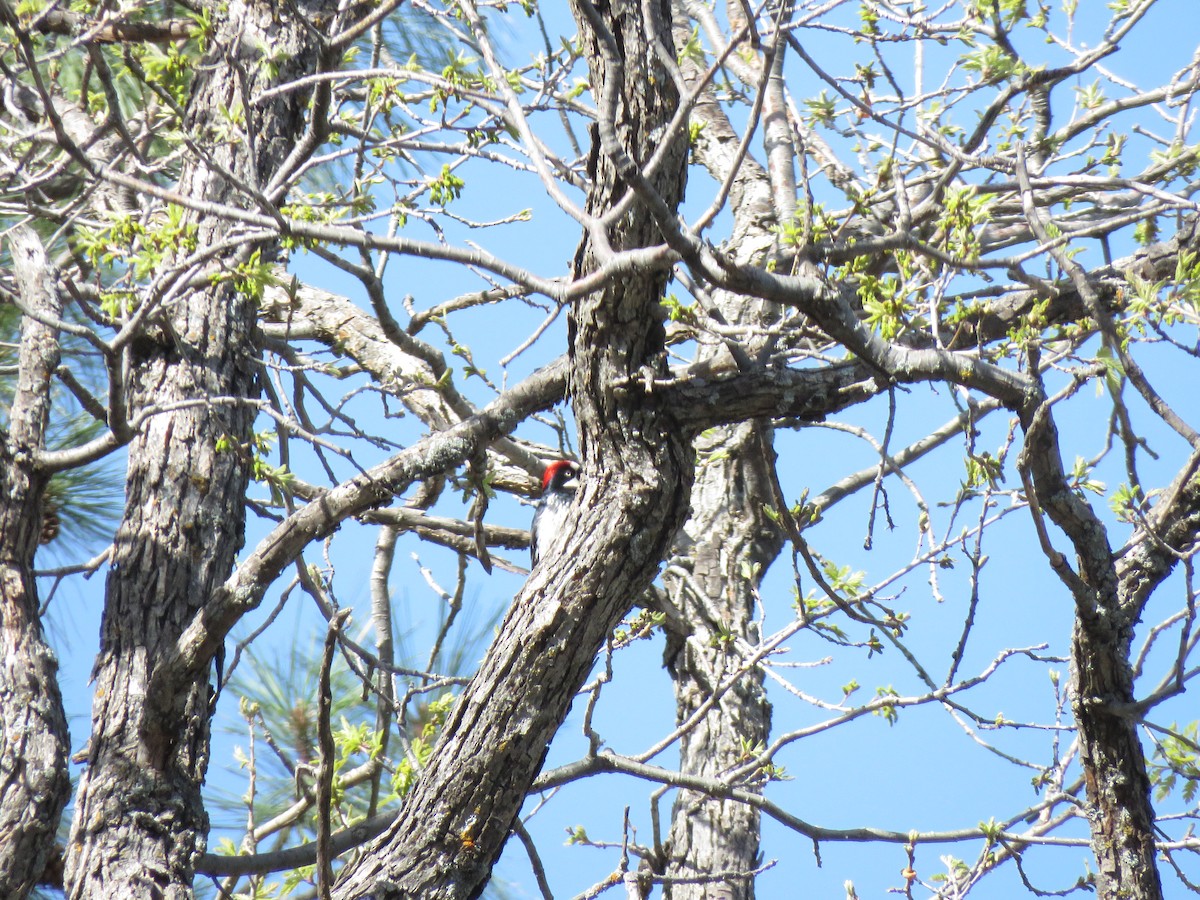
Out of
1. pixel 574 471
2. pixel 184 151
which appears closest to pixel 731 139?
pixel 574 471

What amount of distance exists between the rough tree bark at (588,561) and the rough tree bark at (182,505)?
1.85ft

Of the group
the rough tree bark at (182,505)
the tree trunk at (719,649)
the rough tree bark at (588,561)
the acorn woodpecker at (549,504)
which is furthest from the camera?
the acorn woodpecker at (549,504)

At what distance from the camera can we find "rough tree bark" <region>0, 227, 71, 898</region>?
7.36 feet

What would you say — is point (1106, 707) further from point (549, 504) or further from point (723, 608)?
point (549, 504)

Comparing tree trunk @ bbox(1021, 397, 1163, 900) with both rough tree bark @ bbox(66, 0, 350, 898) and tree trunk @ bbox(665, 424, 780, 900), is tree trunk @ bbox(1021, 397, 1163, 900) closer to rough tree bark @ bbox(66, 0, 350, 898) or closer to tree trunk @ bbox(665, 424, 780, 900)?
tree trunk @ bbox(665, 424, 780, 900)

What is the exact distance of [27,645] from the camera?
95.0 inches

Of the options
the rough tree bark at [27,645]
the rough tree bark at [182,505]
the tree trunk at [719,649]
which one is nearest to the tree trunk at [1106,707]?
the tree trunk at [719,649]

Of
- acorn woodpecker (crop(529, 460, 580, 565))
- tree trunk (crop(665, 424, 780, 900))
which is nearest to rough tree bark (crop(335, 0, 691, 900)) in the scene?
tree trunk (crop(665, 424, 780, 900))

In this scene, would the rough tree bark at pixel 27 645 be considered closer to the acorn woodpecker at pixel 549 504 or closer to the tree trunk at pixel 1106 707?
the acorn woodpecker at pixel 549 504

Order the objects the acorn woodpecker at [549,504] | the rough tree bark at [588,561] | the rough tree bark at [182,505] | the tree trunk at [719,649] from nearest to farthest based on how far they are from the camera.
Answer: the rough tree bark at [588,561] → the rough tree bark at [182,505] → the tree trunk at [719,649] → the acorn woodpecker at [549,504]

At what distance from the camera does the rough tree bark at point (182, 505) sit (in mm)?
2227

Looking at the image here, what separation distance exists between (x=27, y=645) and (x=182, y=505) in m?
0.43

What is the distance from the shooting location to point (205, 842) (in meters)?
2.33

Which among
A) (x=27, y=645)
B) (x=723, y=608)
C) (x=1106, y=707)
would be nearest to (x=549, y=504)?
(x=723, y=608)
